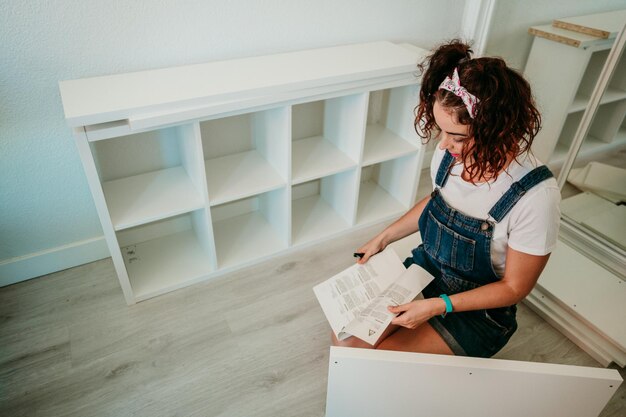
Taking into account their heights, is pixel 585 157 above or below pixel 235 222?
above

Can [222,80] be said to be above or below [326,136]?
above

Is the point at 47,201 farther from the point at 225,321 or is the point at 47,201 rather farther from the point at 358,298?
the point at 358,298

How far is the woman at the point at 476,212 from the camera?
985 millimetres

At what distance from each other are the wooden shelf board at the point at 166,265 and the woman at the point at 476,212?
2.47ft

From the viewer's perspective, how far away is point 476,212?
1218mm

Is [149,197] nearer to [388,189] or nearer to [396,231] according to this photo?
[396,231]

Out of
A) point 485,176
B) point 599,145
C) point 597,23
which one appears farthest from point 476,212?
point 597,23

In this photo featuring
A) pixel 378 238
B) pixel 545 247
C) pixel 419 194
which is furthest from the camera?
pixel 419 194

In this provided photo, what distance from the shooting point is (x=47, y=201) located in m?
1.75

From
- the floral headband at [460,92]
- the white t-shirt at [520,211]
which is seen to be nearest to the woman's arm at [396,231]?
the white t-shirt at [520,211]

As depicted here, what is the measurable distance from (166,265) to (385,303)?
1.07m

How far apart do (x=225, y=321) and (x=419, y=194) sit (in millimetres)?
1301

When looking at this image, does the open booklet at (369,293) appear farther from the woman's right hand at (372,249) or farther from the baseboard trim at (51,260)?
the baseboard trim at (51,260)

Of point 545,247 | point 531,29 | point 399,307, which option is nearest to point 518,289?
point 545,247
